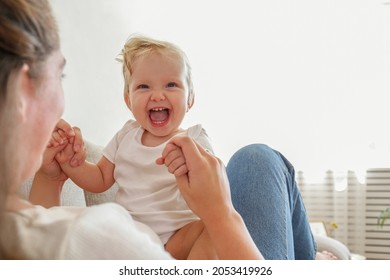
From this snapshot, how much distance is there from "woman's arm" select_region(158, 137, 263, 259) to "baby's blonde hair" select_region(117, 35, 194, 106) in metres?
0.20

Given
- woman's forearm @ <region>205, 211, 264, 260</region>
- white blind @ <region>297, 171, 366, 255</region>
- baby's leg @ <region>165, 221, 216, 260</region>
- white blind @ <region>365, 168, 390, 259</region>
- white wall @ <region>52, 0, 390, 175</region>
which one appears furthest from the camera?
white blind @ <region>297, 171, 366, 255</region>

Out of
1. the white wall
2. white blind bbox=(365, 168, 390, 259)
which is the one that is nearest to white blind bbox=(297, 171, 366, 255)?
white blind bbox=(365, 168, 390, 259)

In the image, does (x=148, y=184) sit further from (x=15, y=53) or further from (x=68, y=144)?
(x=15, y=53)

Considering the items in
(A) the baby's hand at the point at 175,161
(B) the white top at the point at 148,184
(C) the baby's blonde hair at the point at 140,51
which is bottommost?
(B) the white top at the point at 148,184

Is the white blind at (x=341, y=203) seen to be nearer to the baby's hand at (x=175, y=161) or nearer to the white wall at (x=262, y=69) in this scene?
the white wall at (x=262, y=69)

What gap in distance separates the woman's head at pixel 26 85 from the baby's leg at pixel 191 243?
29cm

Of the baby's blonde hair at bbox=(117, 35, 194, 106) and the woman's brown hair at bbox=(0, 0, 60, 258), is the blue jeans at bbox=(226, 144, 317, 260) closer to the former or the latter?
the baby's blonde hair at bbox=(117, 35, 194, 106)

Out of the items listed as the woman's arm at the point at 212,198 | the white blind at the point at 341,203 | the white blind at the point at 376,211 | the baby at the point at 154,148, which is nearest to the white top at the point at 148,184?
the baby at the point at 154,148

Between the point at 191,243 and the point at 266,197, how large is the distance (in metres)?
0.14

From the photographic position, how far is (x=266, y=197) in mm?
787

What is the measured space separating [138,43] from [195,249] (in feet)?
1.01

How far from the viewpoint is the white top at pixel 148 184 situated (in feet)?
2.51

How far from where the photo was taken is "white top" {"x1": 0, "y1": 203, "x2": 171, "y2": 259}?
17.5 inches
